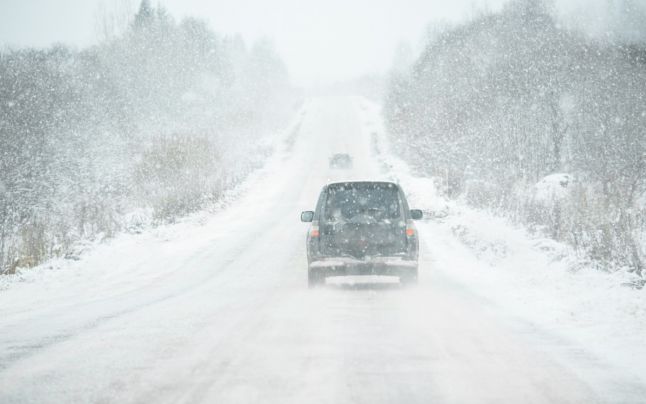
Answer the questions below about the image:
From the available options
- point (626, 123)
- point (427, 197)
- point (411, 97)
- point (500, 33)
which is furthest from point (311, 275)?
point (411, 97)

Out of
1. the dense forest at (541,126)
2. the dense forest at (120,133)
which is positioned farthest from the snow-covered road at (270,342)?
the dense forest at (541,126)

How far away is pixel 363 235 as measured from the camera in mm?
10008

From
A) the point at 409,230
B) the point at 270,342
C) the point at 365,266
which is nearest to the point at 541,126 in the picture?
the point at 409,230

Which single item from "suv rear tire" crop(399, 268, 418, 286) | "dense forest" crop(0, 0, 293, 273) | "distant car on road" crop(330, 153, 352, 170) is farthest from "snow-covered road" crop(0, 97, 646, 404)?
"distant car on road" crop(330, 153, 352, 170)

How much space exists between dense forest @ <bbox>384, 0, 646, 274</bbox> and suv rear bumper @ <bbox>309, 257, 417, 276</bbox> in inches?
194

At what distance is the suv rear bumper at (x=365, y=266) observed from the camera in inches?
390

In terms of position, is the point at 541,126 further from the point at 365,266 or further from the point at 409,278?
the point at 365,266

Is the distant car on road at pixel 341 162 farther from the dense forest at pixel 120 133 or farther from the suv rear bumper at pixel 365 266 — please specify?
the suv rear bumper at pixel 365 266

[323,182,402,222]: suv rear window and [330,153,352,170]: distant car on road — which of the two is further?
[330,153,352,170]: distant car on road

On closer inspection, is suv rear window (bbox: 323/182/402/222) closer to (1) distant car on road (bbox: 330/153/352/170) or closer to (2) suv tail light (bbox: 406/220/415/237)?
(2) suv tail light (bbox: 406/220/415/237)

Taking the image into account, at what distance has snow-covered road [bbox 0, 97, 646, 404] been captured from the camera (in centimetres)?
456

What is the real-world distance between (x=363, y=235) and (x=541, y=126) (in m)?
22.3

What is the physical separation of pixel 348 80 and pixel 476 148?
435ft

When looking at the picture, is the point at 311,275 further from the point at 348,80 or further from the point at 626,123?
the point at 348,80
